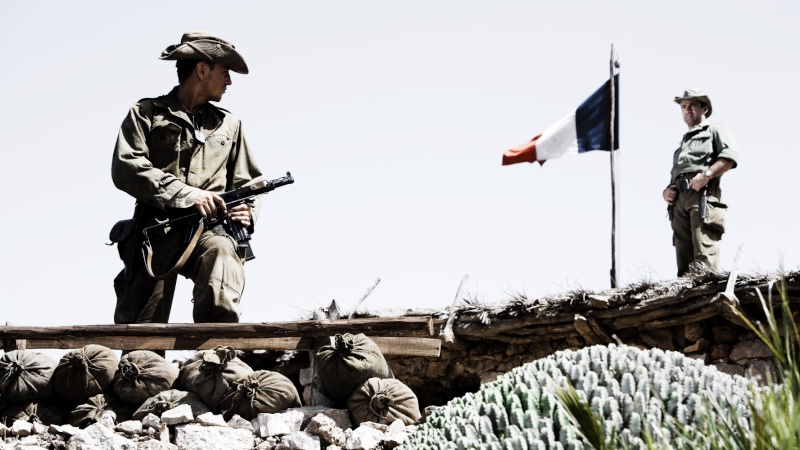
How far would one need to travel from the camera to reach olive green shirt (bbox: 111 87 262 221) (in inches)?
275

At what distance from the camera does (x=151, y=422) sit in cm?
610

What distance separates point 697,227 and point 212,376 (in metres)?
4.19

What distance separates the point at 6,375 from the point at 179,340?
3.25ft

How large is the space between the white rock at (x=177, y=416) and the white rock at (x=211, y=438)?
4 centimetres

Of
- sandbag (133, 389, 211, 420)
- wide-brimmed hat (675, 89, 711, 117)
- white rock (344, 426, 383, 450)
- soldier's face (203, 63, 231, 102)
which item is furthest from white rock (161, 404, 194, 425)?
wide-brimmed hat (675, 89, 711, 117)

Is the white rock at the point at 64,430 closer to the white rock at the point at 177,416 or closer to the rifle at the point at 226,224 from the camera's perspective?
the white rock at the point at 177,416

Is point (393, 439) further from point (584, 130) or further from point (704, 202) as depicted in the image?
point (584, 130)

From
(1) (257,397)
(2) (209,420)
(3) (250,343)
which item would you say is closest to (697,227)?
(3) (250,343)

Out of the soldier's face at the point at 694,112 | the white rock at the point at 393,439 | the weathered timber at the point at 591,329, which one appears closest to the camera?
the white rock at the point at 393,439

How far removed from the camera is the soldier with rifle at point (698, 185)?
883cm

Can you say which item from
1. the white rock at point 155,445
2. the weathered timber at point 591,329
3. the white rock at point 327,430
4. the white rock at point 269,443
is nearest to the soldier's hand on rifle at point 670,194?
the weathered timber at point 591,329

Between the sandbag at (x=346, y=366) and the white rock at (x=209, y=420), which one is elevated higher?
the sandbag at (x=346, y=366)

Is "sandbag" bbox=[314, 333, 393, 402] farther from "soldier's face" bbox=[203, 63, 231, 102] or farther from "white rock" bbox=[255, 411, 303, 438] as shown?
"soldier's face" bbox=[203, 63, 231, 102]

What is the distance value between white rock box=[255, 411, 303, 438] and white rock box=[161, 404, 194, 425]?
1.20 ft
